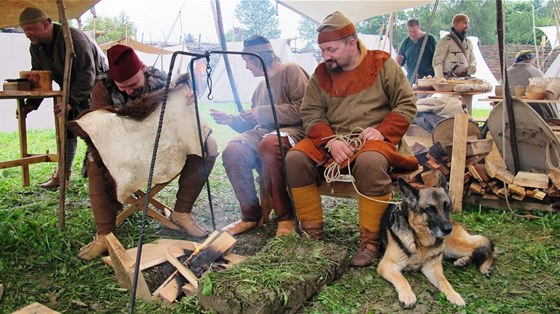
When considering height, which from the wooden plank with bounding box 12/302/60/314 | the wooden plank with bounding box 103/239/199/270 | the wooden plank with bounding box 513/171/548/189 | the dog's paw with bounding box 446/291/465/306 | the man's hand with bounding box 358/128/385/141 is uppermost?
the man's hand with bounding box 358/128/385/141

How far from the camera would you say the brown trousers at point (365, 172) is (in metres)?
2.96

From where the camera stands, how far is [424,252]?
9.43 ft

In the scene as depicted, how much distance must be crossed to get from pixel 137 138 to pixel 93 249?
34.3 inches

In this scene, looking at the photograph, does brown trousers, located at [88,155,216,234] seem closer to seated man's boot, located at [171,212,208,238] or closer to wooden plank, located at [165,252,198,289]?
seated man's boot, located at [171,212,208,238]

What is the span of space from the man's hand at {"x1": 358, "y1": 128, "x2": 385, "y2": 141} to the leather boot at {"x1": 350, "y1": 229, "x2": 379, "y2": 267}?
25.0 inches

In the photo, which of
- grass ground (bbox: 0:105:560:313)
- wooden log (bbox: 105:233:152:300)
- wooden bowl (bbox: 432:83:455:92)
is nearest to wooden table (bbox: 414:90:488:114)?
wooden bowl (bbox: 432:83:455:92)

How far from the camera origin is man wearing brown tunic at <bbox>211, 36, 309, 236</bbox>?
138 inches

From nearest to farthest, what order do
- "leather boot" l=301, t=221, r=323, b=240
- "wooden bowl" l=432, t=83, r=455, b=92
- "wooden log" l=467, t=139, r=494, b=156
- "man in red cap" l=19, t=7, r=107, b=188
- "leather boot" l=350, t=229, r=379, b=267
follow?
"leather boot" l=350, t=229, r=379, b=267
"leather boot" l=301, t=221, r=323, b=240
"wooden log" l=467, t=139, r=494, b=156
"man in red cap" l=19, t=7, r=107, b=188
"wooden bowl" l=432, t=83, r=455, b=92

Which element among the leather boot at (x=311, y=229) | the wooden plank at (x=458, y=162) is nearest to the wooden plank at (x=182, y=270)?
the leather boot at (x=311, y=229)

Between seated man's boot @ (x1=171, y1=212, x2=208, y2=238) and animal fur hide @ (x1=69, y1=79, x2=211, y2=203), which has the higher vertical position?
animal fur hide @ (x1=69, y1=79, x2=211, y2=203)

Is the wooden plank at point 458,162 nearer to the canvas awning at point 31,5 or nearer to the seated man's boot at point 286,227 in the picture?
the seated man's boot at point 286,227

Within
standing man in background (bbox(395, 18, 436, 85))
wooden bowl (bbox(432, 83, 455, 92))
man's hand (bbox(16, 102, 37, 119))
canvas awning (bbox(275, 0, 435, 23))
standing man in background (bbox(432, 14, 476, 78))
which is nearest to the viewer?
man's hand (bbox(16, 102, 37, 119))

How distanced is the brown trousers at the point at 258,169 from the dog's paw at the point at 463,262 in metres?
1.22

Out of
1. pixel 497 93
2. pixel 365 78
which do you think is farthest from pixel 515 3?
pixel 365 78
